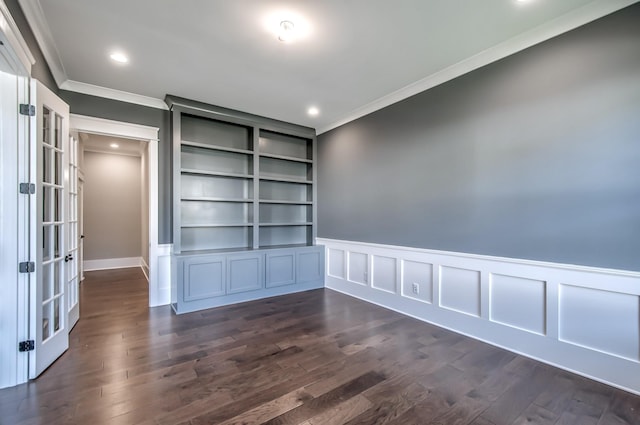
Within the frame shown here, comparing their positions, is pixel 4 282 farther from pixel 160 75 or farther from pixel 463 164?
pixel 463 164

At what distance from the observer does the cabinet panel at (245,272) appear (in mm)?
4078

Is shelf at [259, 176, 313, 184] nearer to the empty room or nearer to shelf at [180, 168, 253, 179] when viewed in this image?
shelf at [180, 168, 253, 179]

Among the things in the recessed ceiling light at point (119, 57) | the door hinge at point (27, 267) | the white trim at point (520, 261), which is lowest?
the white trim at point (520, 261)

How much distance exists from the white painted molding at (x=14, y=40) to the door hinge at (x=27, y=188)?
33.2 inches

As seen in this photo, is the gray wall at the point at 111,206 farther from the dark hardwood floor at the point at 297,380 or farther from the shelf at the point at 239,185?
the dark hardwood floor at the point at 297,380

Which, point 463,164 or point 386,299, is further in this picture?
point 386,299

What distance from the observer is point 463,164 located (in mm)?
3068


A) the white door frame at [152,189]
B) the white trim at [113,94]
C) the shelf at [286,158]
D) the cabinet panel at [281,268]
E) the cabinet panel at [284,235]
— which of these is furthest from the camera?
the cabinet panel at [284,235]

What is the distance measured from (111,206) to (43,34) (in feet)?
17.5

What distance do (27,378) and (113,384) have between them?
66 cm

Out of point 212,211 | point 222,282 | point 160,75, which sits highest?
point 160,75

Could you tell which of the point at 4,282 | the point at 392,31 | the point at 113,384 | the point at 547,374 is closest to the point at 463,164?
the point at 392,31

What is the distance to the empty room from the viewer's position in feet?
6.73

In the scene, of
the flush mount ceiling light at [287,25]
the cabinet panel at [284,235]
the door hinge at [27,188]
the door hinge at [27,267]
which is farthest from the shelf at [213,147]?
the door hinge at [27,267]
